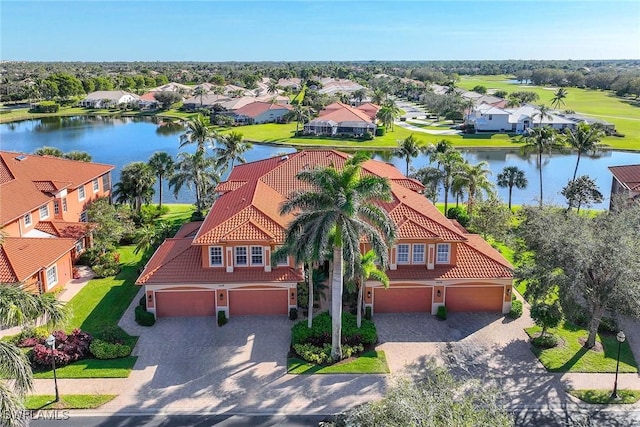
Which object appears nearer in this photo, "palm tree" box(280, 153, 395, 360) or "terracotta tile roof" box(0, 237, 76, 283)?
"palm tree" box(280, 153, 395, 360)

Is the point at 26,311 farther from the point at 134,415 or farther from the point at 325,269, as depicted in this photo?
the point at 325,269

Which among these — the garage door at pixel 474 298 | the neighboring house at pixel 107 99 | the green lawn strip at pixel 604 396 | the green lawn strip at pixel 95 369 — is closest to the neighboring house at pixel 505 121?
the garage door at pixel 474 298

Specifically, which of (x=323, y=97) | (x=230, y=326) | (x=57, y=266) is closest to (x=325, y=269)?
(x=230, y=326)

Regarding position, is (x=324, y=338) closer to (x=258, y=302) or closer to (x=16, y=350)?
(x=258, y=302)

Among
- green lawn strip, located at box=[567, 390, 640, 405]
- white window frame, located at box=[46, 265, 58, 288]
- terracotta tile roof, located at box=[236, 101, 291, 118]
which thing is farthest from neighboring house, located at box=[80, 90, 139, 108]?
green lawn strip, located at box=[567, 390, 640, 405]

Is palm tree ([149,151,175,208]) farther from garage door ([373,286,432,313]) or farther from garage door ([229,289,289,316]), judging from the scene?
garage door ([373,286,432,313])

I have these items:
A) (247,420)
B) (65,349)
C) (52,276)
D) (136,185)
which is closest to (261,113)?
(136,185)

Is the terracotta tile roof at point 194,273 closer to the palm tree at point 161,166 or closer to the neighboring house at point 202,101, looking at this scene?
the palm tree at point 161,166
